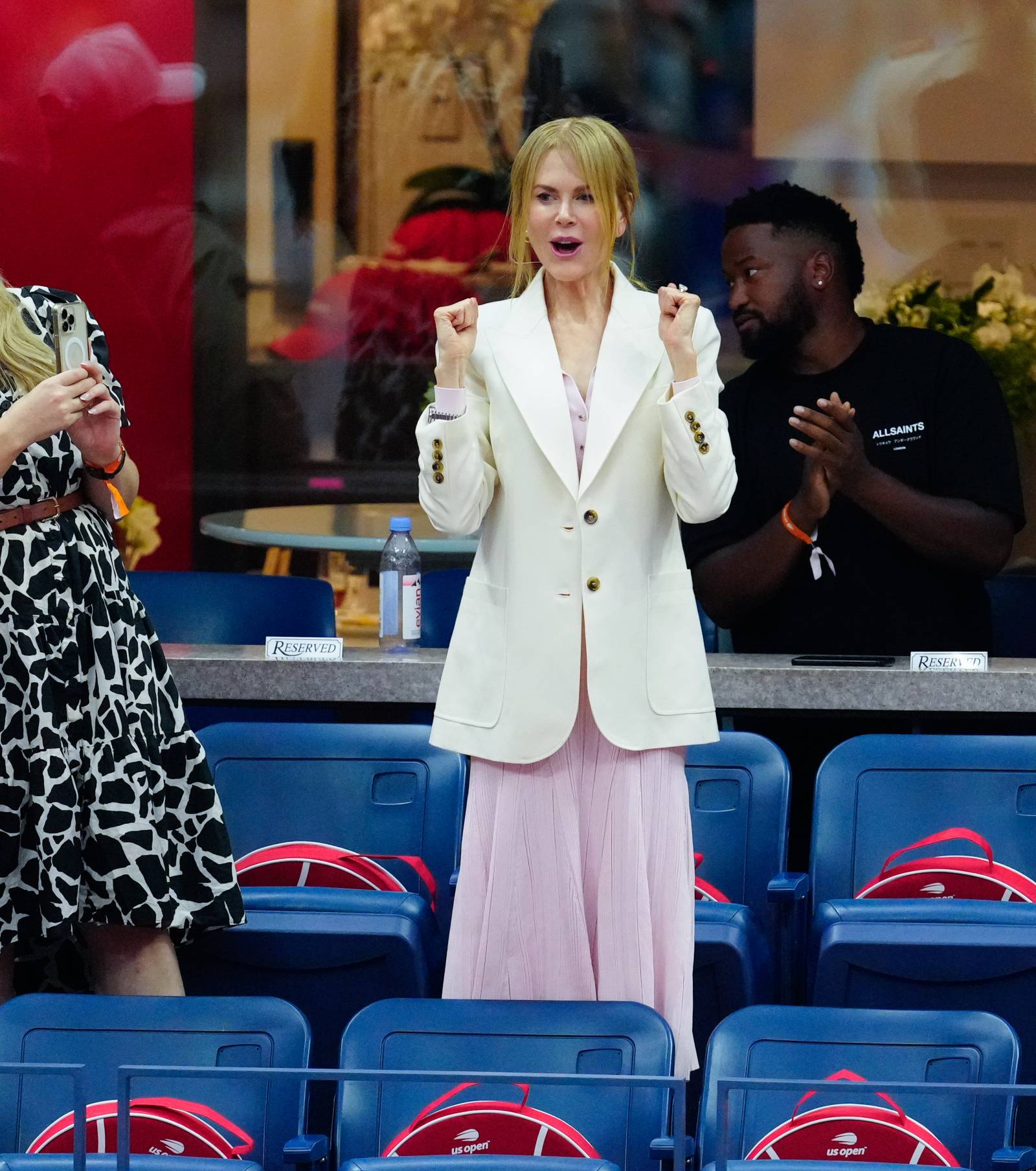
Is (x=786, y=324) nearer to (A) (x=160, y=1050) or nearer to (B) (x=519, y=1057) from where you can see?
(B) (x=519, y=1057)

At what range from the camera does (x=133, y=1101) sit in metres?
2.17

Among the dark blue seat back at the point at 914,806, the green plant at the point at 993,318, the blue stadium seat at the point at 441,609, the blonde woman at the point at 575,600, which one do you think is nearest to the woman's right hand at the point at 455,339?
the blonde woman at the point at 575,600

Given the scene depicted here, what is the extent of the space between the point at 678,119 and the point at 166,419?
6.40ft

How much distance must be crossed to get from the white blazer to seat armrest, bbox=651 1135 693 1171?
515 mm

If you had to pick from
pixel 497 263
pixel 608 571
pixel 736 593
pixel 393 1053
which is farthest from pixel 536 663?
pixel 497 263

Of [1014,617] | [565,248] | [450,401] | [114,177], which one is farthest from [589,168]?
[114,177]

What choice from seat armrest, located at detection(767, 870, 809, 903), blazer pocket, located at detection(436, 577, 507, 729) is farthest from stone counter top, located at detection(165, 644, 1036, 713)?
blazer pocket, located at detection(436, 577, 507, 729)

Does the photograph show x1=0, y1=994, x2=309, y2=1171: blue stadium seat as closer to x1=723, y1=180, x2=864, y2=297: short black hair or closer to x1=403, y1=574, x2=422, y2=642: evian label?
x1=403, y1=574, x2=422, y2=642: evian label

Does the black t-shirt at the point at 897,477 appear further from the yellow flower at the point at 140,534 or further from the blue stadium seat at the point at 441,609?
the yellow flower at the point at 140,534

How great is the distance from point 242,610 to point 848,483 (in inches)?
54.5

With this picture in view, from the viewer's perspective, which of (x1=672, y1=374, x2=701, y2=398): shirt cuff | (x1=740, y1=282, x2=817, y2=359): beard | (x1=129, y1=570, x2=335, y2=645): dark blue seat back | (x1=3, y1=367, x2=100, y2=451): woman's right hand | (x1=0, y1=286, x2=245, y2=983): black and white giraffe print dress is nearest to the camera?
(x1=672, y1=374, x2=701, y2=398): shirt cuff

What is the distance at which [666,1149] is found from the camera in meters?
2.01

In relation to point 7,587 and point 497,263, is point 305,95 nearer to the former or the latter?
point 497,263

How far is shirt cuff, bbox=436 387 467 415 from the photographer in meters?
2.31
